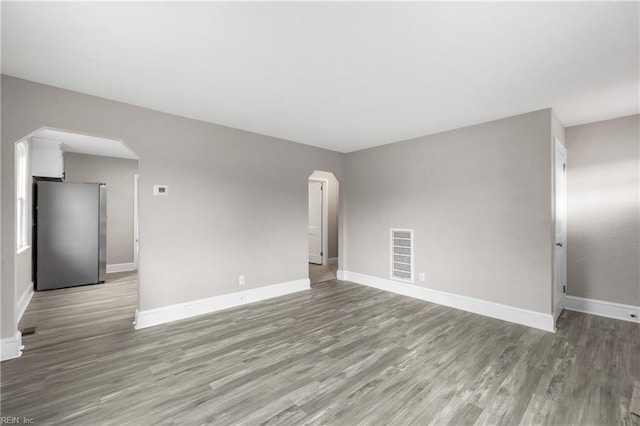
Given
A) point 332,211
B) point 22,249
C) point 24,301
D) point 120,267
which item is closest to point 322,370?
point 24,301

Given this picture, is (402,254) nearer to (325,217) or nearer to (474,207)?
(474,207)

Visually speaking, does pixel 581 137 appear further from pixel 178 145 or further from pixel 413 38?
pixel 178 145

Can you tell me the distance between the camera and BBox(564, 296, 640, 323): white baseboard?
11.3ft

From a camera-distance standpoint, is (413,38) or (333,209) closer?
(413,38)

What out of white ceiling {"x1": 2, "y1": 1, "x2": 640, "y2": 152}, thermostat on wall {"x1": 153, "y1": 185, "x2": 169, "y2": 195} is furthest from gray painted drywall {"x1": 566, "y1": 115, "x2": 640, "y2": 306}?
thermostat on wall {"x1": 153, "y1": 185, "x2": 169, "y2": 195}

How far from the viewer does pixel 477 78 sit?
8.23ft

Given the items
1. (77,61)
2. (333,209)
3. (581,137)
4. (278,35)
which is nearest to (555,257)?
(581,137)

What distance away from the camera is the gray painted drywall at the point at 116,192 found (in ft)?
20.1

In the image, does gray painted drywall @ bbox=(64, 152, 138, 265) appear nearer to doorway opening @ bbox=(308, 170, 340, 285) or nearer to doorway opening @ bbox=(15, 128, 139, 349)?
doorway opening @ bbox=(15, 128, 139, 349)

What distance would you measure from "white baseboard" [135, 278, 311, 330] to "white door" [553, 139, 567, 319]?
3675mm

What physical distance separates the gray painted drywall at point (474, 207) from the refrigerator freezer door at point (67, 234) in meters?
5.38

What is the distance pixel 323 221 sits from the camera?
7.25m

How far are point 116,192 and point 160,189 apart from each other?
4.23 m

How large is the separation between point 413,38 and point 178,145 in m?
3.03
